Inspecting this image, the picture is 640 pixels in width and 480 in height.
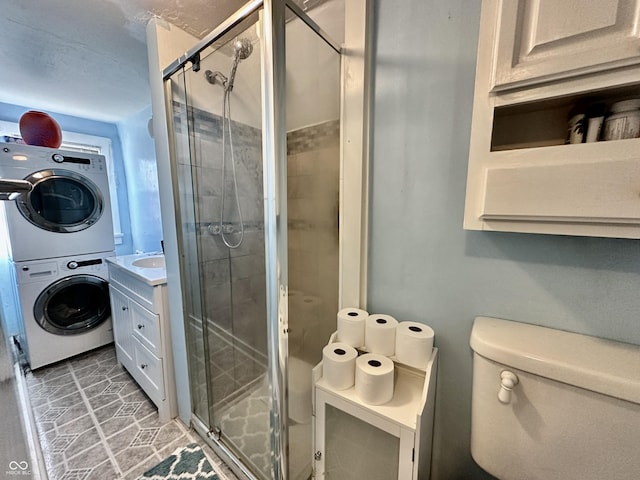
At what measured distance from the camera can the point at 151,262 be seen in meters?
2.10

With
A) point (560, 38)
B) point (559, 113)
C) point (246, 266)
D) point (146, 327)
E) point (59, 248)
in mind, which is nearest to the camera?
point (560, 38)

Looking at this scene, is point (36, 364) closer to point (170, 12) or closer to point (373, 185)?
point (170, 12)

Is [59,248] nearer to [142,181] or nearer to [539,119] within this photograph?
[142,181]

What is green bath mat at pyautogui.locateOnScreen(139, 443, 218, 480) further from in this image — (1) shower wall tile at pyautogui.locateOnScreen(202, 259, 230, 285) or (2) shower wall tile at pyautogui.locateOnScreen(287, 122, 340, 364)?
(1) shower wall tile at pyautogui.locateOnScreen(202, 259, 230, 285)

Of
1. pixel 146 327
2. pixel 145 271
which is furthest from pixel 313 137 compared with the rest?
pixel 146 327

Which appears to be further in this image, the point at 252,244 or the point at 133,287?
the point at 133,287

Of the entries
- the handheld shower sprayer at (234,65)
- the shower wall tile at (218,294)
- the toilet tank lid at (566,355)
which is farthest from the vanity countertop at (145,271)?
the toilet tank lid at (566,355)

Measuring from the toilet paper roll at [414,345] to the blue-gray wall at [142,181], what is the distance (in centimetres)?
243

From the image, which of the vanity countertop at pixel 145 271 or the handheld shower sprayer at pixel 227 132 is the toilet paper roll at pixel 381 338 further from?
the vanity countertop at pixel 145 271

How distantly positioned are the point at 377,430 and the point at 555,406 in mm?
520

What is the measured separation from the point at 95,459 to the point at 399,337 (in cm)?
175

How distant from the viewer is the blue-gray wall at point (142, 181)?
8.18 ft

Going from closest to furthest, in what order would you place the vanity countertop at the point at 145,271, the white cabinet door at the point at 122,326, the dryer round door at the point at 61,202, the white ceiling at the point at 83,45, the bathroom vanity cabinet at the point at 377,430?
the bathroom vanity cabinet at the point at 377,430, the white ceiling at the point at 83,45, the vanity countertop at the point at 145,271, the white cabinet door at the point at 122,326, the dryer round door at the point at 61,202

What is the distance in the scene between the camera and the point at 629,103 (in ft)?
1.87
